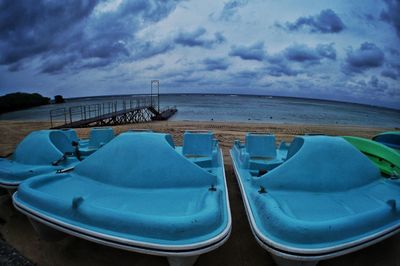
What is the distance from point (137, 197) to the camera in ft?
10.2

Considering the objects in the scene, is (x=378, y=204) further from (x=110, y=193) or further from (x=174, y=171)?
(x=110, y=193)

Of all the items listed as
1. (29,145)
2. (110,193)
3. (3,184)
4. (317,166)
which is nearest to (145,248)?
(110,193)

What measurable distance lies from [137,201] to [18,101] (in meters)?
60.9

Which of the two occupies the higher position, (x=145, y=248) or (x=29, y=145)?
(x=29, y=145)

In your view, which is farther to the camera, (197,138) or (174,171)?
(197,138)

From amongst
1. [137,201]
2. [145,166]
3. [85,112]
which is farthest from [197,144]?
[85,112]

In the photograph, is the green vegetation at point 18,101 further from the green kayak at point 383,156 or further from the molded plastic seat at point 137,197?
the green kayak at point 383,156

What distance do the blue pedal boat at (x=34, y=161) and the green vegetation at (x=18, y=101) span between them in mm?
48791

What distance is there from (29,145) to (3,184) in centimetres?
107

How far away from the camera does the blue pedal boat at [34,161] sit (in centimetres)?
379

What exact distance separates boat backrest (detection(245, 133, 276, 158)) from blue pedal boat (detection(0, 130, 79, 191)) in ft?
12.3

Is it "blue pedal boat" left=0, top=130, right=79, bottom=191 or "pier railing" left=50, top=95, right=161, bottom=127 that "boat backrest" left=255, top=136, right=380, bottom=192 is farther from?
"pier railing" left=50, top=95, right=161, bottom=127

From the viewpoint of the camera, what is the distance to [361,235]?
240cm

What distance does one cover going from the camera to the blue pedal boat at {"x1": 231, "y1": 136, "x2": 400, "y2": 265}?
2236 millimetres
